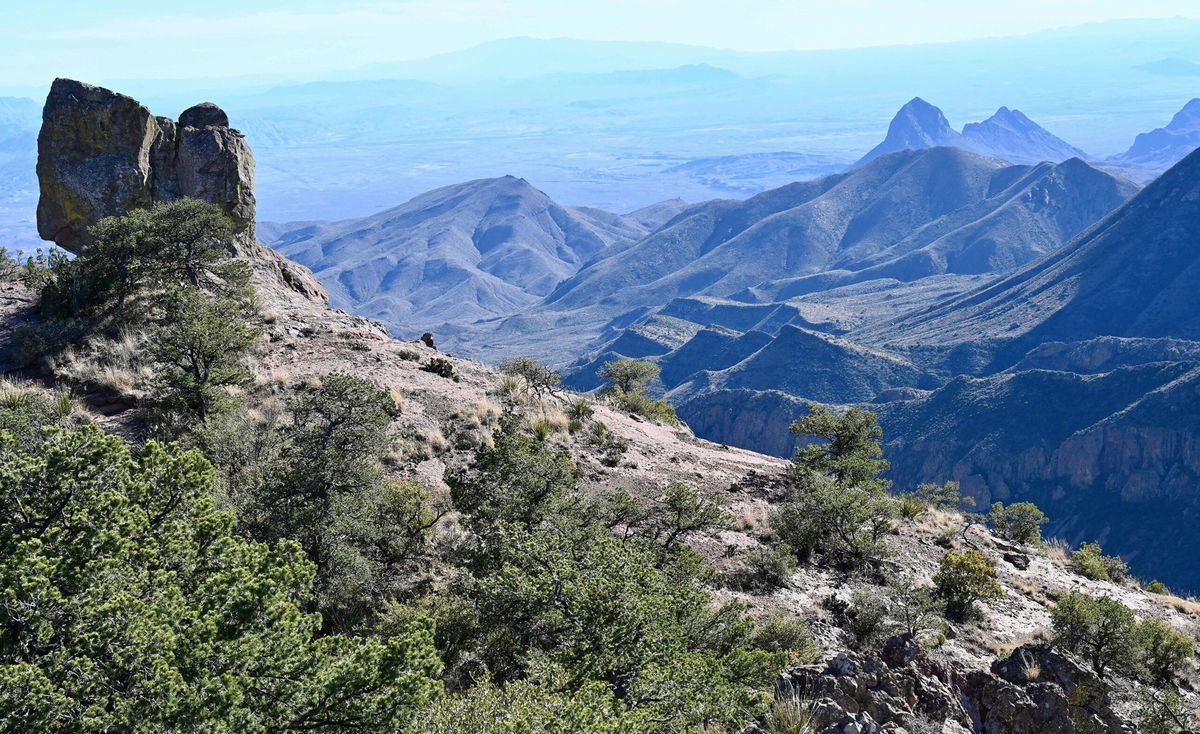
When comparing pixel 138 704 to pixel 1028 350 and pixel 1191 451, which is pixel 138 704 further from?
pixel 1028 350

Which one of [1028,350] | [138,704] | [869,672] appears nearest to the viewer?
[138,704]

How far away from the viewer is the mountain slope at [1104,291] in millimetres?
133000

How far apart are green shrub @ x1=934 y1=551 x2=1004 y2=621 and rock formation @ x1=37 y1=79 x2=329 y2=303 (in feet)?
85.9

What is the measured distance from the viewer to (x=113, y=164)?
3053cm

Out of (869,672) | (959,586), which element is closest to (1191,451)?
(959,586)

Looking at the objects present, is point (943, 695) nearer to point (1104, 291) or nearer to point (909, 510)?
point (909, 510)

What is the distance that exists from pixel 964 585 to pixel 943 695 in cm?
807

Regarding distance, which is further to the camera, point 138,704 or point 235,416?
point 235,416

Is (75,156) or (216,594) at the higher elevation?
(75,156)

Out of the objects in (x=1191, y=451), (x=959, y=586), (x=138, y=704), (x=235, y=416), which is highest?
(x=138, y=704)

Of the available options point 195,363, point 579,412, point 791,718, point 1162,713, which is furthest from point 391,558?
point 1162,713

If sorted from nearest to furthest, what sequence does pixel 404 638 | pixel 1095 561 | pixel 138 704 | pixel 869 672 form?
1. pixel 138 704
2. pixel 404 638
3. pixel 869 672
4. pixel 1095 561

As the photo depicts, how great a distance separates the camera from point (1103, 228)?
155 meters

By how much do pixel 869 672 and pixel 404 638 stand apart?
24.0 ft
